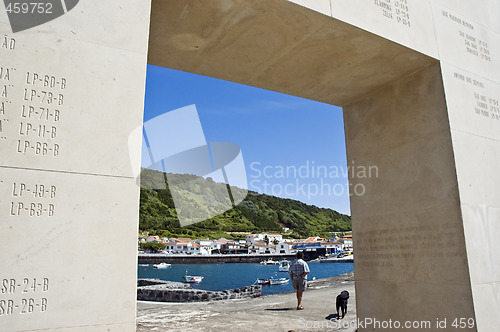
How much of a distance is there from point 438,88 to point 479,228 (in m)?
1.79

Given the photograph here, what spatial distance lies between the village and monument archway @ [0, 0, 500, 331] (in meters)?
115

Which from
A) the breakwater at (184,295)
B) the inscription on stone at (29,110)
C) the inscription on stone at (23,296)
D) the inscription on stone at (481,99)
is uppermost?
the inscription on stone at (481,99)

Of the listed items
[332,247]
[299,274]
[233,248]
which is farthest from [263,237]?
[299,274]

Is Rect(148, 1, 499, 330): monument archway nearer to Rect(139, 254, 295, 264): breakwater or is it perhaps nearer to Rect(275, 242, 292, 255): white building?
Rect(139, 254, 295, 264): breakwater

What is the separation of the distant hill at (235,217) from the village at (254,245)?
2.77m

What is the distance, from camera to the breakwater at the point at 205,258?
11338 cm

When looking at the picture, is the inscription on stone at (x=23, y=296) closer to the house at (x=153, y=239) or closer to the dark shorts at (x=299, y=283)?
the dark shorts at (x=299, y=283)

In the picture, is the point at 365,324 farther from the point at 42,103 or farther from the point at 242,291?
the point at 242,291

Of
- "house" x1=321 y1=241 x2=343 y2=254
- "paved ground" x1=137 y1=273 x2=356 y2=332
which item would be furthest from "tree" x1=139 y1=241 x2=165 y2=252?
"paved ground" x1=137 y1=273 x2=356 y2=332

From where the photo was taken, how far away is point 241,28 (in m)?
3.96

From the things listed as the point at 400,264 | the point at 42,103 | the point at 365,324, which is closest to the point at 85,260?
the point at 42,103

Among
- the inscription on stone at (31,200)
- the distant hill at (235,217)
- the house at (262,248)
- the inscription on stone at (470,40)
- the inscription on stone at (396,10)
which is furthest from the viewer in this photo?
the house at (262,248)

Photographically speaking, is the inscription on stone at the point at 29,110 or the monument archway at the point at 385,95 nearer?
the inscription on stone at the point at 29,110

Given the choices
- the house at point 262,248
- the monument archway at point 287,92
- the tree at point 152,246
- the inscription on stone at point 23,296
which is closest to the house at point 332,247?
the house at point 262,248
